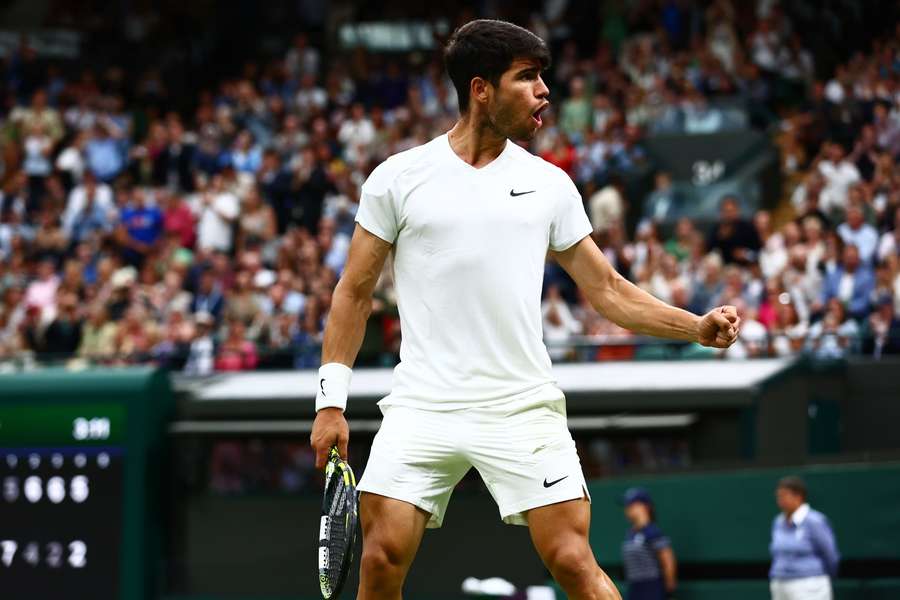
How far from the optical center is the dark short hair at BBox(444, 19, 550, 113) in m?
5.09

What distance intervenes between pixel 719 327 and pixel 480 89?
1023mm

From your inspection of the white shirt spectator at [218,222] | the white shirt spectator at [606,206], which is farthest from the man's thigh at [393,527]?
the white shirt spectator at [218,222]

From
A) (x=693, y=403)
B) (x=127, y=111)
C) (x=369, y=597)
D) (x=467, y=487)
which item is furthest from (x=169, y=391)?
(x=127, y=111)

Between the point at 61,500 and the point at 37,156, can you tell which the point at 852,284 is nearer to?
the point at 61,500

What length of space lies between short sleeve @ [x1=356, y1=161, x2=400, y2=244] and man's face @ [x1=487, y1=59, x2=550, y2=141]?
1.21ft

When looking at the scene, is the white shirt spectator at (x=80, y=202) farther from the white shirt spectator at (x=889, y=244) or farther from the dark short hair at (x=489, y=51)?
the dark short hair at (x=489, y=51)

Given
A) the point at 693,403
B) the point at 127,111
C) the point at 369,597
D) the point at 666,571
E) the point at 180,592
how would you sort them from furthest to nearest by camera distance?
the point at 127,111
the point at 180,592
the point at 693,403
the point at 666,571
the point at 369,597

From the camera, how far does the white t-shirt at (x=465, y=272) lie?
5.02m

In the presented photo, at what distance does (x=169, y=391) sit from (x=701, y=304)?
437cm

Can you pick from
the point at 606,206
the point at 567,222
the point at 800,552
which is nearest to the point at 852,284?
the point at 606,206

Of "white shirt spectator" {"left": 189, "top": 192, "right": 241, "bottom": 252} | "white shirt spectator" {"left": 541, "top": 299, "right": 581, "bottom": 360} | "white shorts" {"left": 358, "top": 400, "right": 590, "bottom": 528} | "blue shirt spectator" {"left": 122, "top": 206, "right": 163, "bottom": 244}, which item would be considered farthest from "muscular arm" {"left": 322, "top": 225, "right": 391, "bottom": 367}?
"blue shirt spectator" {"left": 122, "top": 206, "right": 163, "bottom": 244}

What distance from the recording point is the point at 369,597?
4.99m

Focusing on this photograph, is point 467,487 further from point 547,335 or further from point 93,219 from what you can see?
point 93,219

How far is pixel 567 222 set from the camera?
5191mm
